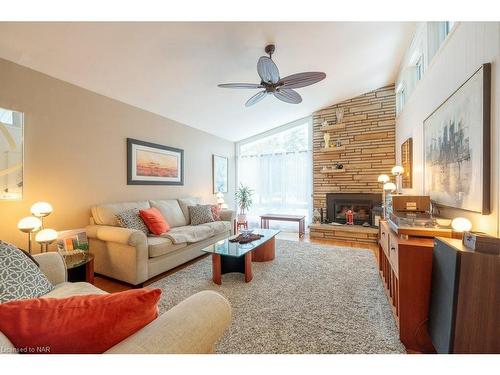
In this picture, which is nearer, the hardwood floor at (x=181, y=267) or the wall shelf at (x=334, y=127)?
the hardwood floor at (x=181, y=267)

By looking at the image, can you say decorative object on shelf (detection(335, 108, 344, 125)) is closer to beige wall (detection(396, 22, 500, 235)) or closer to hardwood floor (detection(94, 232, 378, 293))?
beige wall (detection(396, 22, 500, 235))

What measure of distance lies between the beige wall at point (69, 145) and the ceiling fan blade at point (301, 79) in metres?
2.39

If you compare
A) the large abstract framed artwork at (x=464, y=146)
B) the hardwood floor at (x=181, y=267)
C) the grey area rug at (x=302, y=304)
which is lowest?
the hardwood floor at (x=181, y=267)

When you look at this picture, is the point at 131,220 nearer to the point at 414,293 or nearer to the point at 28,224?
the point at 28,224

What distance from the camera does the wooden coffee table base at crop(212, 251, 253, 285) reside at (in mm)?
2391

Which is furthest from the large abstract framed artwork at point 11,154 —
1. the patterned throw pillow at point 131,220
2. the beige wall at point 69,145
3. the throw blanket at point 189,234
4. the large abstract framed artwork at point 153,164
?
the throw blanket at point 189,234

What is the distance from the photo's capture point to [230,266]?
256 centimetres

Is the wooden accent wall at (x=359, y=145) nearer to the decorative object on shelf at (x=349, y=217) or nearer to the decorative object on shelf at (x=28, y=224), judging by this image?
the decorative object on shelf at (x=349, y=217)

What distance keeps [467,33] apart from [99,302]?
104 inches

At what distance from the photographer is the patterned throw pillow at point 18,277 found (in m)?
1.08

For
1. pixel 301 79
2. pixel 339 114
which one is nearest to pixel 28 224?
pixel 301 79

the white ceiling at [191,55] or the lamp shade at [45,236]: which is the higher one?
the white ceiling at [191,55]

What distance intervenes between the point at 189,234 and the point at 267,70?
89.0 inches

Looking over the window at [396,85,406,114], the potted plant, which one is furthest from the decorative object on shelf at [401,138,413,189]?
the potted plant
